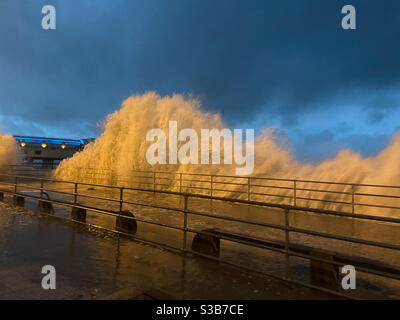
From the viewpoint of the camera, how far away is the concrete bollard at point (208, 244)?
170 inches

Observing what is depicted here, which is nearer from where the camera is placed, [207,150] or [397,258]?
[397,258]

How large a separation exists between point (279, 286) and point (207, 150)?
36.5ft

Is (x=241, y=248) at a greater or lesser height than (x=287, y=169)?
lesser

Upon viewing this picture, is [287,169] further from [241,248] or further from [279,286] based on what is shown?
[279,286]

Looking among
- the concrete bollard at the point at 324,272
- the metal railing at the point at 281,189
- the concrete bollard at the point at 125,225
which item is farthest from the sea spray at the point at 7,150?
the concrete bollard at the point at 324,272

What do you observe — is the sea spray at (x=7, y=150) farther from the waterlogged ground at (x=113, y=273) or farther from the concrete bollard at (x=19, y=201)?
the waterlogged ground at (x=113, y=273)

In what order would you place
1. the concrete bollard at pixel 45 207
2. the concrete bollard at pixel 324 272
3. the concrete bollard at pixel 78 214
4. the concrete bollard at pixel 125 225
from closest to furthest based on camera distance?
the concrete bollard at pixel 324 272
the concrete bollard at pixel 125 225
the concrete bollard at pixel 78 214
the concrete bollard at pixel 45 207

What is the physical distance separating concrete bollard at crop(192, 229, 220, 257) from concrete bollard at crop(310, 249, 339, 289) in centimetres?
146

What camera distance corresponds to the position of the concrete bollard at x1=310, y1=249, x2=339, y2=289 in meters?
3.32

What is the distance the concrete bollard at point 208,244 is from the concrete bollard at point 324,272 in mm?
1458

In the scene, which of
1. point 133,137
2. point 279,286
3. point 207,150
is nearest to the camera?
point 279,286

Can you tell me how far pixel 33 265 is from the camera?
367 centimetres

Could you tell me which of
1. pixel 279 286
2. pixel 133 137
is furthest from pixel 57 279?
pixel 133 137

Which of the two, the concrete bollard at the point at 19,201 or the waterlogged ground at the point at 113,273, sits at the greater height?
the concrete bollard at the point at 19,201
